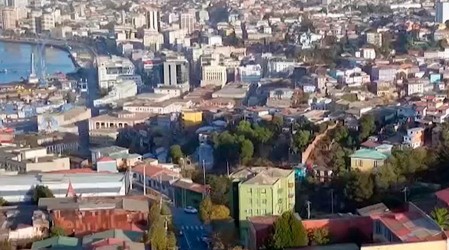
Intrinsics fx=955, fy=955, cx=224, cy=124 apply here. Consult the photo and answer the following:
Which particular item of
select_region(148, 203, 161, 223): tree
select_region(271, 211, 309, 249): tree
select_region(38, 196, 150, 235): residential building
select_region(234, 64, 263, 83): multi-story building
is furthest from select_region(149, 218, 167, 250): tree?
select_region(234, 64, 263, 83): multi-story building

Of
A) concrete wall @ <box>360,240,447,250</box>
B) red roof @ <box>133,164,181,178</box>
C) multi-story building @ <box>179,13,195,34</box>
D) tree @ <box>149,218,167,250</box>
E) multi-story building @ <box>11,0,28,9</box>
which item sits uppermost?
multi-story building @ <box>11,0,28,9</box>

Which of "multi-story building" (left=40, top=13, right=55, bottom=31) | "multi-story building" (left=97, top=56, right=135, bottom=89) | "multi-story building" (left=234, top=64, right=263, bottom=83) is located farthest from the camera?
"multi-story building" (left=40, top=13, right=55, bottom=31)

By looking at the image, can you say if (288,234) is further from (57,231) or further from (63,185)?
(63,185)

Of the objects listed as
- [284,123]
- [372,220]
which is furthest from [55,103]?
[372,220]

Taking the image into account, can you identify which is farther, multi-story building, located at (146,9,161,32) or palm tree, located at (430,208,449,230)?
multi-story building, located at (146,9,161,32)

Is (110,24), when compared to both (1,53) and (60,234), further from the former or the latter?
(60,234)

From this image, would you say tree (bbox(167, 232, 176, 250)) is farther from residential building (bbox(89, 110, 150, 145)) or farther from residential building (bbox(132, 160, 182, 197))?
residential building (bbox(89, 110, 150, 145))

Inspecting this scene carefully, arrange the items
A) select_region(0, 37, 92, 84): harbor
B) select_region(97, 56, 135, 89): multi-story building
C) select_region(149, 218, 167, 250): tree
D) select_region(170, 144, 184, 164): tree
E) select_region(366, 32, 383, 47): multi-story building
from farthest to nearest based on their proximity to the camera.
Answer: select_region(0, 37, 92, 84): harbor
select_region(366, 32, 383, 47): multi-story building
select_region(97, 56, 135, 89): multi-story building
select_region(170, 144, 184, 164): tree
select_region(149, 218, 167, 250): tree

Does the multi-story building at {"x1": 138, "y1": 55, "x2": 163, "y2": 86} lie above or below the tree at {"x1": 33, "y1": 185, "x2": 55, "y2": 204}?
above
